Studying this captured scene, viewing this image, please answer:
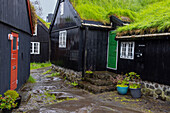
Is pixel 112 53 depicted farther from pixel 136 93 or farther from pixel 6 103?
pixel 6 103

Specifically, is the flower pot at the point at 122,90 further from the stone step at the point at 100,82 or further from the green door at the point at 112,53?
the green door at the point at 112,53

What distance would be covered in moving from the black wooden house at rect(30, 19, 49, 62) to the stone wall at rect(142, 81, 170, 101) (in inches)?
667

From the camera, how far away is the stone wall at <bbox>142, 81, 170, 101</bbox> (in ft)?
22.4

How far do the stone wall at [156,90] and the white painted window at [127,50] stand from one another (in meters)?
1.76

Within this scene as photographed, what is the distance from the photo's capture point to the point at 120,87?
7.78 m

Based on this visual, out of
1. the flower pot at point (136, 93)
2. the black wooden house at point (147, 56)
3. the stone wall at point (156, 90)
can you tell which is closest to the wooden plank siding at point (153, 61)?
the black wooden house at point (147, 56)

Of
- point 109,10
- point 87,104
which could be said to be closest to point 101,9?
point 109,10

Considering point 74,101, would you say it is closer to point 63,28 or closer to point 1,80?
point 1,80

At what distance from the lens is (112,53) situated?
1059cm

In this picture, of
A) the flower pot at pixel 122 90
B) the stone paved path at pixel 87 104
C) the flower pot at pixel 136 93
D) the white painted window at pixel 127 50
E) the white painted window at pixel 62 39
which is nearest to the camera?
the stone paved path at pixel 87 104

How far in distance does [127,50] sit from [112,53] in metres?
1.58

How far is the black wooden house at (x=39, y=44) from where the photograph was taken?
2192cm

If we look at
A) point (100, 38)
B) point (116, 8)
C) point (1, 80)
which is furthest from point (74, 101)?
point (116, 8)

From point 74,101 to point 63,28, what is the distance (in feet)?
25.3
